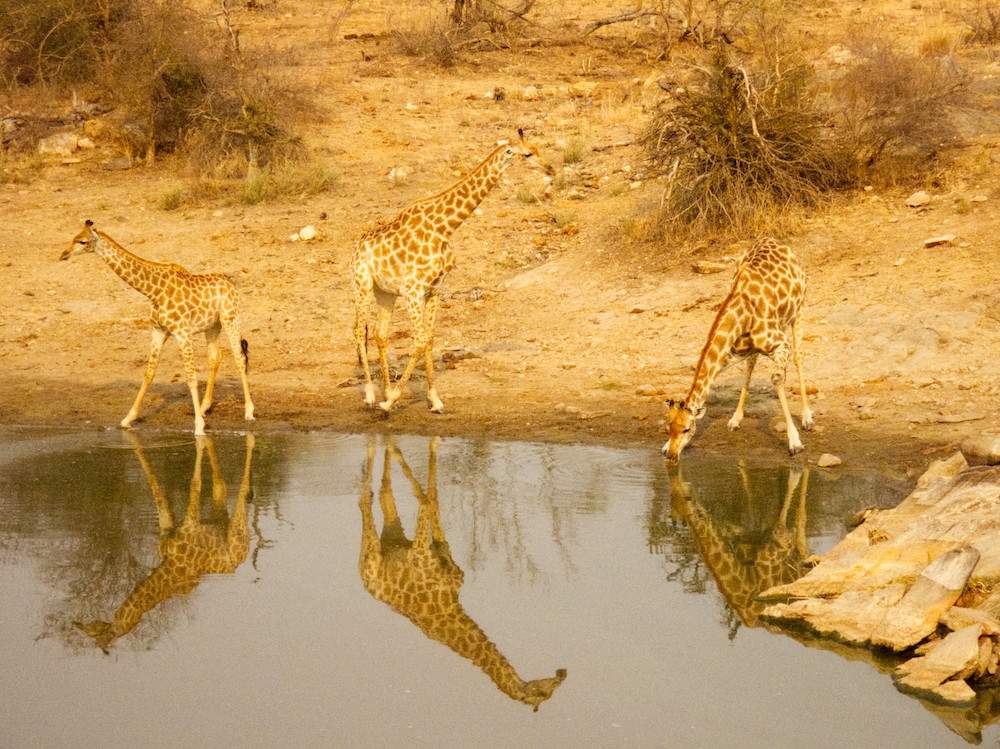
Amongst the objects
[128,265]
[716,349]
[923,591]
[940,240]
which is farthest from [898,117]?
[923,591]

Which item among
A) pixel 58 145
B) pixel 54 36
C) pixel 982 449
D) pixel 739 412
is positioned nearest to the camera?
pixel 982 449

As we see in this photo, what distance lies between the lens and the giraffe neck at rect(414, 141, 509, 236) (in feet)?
39.6

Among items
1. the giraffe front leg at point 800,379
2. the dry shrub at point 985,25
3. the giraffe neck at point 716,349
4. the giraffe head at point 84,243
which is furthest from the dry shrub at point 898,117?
the giraffe head at point 84,243

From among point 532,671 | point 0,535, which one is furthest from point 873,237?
point 0,535

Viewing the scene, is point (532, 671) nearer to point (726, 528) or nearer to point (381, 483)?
point (726, 528)

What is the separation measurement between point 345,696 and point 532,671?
1050mm

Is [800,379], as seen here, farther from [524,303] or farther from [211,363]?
[211,363]

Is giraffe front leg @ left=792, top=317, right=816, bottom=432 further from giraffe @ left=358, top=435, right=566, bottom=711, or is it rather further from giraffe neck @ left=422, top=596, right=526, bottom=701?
giraffe neck @ left=422, top=596, right=526, bottom=701

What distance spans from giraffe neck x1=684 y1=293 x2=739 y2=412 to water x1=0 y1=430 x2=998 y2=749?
65 cm

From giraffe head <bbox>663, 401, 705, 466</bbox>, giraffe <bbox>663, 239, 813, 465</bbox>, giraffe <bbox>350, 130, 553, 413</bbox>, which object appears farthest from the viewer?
giraffe <bbox>350, 130, 553, 413</bbox>

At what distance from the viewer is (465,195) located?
1212 centimetres

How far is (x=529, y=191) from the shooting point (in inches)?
704

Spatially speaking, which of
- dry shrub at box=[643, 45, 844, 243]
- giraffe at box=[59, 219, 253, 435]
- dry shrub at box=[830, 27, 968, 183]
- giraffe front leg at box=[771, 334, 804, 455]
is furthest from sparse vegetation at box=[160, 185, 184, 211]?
giraffe front leg at box=[771, 334, 804, 455]

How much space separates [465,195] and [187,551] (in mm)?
5307
